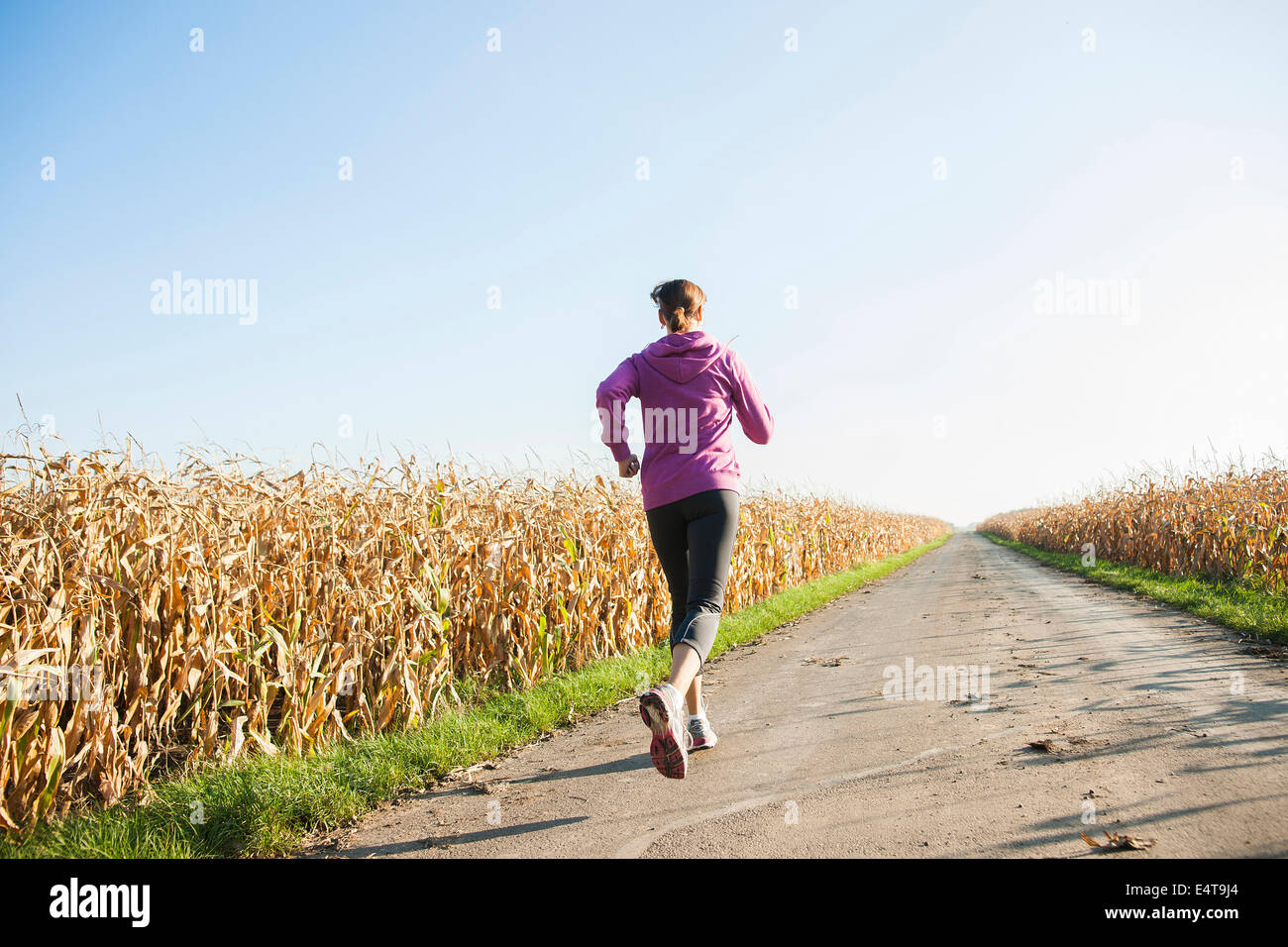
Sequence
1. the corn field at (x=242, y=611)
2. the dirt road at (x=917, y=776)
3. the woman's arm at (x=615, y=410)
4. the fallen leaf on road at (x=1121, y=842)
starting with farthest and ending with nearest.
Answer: the woman's arm at (x=615, y=410) → the corn field at (x=242, y=611) → the dirt road at (x=917, y=776) → the fallen leaf on road at (x=1121, y=842)

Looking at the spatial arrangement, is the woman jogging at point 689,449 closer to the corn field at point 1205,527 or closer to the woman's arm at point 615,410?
the woman's arm at point 615,410

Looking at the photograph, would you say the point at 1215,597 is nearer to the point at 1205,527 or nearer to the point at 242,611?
the point at 1205,527

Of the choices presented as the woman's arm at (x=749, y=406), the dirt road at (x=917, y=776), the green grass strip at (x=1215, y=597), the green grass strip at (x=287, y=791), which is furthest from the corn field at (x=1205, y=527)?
the green grass strip at (x=287, y=791)

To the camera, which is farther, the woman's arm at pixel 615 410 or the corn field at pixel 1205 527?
the corn field at pixel 1205 527

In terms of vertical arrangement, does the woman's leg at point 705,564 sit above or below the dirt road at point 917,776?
above

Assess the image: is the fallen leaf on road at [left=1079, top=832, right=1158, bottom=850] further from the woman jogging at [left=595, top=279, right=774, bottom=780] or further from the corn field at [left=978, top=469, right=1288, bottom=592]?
the corn field at [left=978, top=469, right=1288, bottom=592]

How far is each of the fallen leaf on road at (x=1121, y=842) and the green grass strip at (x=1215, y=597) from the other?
5933mm

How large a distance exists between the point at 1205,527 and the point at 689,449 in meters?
14.0

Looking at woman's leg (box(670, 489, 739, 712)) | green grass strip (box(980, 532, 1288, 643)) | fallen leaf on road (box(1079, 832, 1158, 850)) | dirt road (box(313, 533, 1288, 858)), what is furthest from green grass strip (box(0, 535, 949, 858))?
green grass strip (box(980, 532, 1288, 643))

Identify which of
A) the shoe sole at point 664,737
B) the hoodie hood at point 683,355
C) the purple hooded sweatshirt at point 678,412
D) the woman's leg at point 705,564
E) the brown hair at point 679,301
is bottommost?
the shoe sole at point 664,737

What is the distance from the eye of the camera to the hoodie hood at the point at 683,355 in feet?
13.0

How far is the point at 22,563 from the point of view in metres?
3.53
